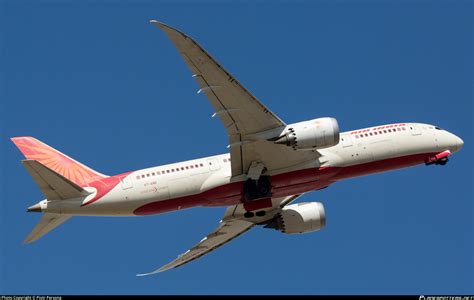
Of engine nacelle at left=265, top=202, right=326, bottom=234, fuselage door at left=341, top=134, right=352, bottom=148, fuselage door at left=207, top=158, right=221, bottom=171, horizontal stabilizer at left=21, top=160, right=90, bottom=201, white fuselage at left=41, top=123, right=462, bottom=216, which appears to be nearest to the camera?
A: horizontal stabilizer at left=21, top=160, right=90, bottom=201

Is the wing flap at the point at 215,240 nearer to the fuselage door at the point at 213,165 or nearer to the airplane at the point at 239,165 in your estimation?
the airplane at the point at 239,165

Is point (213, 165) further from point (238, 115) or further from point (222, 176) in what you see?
point (238, 115)

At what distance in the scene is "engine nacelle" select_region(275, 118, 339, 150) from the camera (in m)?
57.8

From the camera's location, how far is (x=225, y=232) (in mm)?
68750

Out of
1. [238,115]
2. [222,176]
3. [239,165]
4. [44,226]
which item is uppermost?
[238,115]

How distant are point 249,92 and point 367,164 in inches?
434

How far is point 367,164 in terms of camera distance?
62.2 metres

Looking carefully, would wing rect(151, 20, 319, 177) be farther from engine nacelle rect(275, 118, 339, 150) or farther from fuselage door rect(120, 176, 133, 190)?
fuselage door rect(120, 176, 133, 190)

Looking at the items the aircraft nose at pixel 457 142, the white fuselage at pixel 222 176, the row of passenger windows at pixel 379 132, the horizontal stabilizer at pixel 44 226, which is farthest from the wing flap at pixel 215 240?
the aircraft nose at pixel 457 142

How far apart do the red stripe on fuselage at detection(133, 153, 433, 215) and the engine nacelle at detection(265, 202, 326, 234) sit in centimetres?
427

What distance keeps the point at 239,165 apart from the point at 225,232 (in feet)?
33.7

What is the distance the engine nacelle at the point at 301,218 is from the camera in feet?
220

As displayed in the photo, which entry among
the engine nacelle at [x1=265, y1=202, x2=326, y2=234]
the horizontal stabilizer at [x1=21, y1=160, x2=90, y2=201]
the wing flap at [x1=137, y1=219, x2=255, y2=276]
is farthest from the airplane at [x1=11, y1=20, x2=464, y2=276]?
the wing flap at [x1=137, y1=219, x2=255, y2=276]

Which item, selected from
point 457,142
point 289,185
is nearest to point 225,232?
point 289,185
